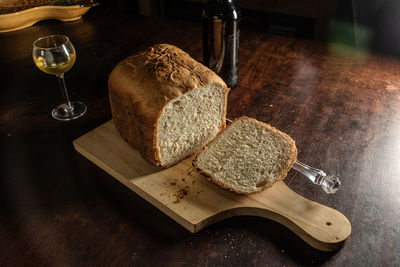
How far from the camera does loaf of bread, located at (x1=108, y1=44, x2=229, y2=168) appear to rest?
1.46 metres

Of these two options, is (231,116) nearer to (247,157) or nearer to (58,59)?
(247,157)

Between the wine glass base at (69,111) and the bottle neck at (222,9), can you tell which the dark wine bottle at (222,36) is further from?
the wine glass base at (69,111)

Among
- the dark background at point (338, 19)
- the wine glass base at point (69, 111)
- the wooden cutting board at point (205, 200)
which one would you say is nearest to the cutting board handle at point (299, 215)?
the wooden cutting board at point (205, 200)

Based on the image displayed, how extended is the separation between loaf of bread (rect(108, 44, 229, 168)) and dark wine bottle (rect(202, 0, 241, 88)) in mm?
298

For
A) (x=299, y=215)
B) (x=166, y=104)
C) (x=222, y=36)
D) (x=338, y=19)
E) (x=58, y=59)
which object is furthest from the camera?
(x=338, y=19)

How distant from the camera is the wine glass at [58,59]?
1.72m

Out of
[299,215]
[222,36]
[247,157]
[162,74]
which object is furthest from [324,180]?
[222,36]

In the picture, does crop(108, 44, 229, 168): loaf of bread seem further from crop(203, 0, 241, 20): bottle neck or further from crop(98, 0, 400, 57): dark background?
crop(98, 0, 400, 57): dark background

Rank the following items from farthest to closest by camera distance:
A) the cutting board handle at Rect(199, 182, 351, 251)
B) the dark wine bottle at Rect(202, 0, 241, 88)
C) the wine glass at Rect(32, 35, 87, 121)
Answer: the dark wine bottle at Rect(202, 0, 241, 88) → the wine glass at Rect(32, 35, 87, 121) → the cutting board handle at Rect(199, 182, 351, 251)

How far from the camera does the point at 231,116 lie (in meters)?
1.92

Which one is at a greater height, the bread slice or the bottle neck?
the bottle neck

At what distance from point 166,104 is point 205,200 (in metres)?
0.42

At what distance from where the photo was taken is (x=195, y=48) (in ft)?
8.29

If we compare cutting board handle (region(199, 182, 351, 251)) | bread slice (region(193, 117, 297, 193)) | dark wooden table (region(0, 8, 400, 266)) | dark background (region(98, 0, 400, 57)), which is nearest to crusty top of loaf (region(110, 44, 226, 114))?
bread slice (region(193, 117, 297, 193))
